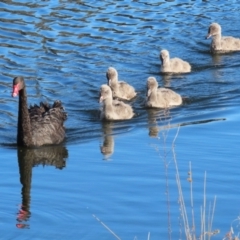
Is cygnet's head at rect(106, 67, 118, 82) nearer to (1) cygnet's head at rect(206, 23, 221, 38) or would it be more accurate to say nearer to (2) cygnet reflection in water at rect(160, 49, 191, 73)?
(2) cygnet reflection in water at rect(160, 49, 191, 73)

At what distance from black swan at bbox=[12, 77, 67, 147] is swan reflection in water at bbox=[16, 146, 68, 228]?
12cm

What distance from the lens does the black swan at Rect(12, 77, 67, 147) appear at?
38.8ft

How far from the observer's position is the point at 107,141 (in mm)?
12000

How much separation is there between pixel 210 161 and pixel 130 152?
106cm

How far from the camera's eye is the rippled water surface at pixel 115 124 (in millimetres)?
9023

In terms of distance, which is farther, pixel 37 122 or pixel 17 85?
pixel 37 122

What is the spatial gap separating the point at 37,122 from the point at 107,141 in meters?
0.96

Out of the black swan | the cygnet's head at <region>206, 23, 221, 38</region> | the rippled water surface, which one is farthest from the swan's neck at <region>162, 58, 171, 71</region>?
the black swan

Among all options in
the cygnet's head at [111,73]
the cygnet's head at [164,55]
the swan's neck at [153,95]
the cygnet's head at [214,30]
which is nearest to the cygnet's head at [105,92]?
the swan's neck at [153,95]

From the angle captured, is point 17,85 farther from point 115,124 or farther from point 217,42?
point 217,42

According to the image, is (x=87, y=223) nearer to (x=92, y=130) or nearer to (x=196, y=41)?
(x=92, y=130)

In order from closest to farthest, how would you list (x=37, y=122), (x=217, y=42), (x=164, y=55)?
1. (x=37, y=122)
2. (x=164, y=55)
3. (x=217, y=42)

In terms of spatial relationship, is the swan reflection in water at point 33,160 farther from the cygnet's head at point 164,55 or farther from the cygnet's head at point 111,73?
the cygnet's head at point 164,55

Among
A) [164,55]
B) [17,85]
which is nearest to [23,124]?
[17,85]
